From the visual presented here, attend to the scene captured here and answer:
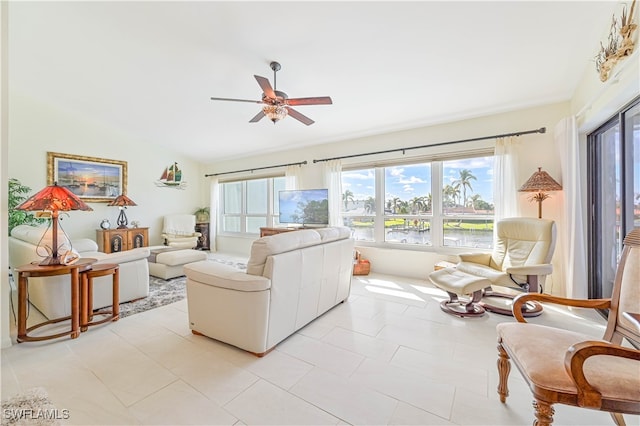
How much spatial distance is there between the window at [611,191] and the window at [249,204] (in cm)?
503

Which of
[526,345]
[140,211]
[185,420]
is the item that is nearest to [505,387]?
[526,345]

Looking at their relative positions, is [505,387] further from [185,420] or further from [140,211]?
[140,211]

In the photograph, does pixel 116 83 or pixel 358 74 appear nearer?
pixel 358 74

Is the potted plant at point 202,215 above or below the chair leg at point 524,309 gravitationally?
above

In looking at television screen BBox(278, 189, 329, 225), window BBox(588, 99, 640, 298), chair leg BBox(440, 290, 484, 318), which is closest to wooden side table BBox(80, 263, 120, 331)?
television screen BBox(278, 189, 329, 225)

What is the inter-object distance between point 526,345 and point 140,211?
7032 mm

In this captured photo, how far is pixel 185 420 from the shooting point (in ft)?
4.53

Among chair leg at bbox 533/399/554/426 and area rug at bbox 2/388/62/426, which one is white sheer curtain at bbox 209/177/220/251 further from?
chair leg at bbox 533/399/554/426

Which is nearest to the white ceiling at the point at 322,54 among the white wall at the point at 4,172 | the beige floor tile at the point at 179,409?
the white wall at the point at 4,172

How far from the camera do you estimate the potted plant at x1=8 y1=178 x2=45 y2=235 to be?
4.02m

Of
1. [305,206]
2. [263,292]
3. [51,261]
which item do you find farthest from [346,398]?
[305,206]

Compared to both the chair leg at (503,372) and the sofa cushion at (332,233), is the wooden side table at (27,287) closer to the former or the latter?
the sofa cushion at (332,233)

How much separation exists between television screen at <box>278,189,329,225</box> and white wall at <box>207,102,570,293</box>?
0.37 meters

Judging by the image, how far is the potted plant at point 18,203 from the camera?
4020 mm
